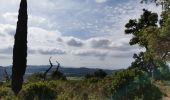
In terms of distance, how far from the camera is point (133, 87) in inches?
795

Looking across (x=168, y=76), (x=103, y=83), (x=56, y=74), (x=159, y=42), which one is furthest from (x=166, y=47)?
(x=56, y=74)

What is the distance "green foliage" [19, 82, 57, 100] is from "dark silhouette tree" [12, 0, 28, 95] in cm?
1420

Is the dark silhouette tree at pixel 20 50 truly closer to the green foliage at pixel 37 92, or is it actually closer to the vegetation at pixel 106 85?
the vegetation at pixel 106 85

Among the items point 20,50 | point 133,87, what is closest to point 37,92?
point 133,87

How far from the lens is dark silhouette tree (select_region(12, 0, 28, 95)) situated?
35.2 m

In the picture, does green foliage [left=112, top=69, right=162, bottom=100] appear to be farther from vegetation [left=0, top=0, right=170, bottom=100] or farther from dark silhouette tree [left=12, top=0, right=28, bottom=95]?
dark silhouette tree [left=12, top=0, right=28, bottom=95]

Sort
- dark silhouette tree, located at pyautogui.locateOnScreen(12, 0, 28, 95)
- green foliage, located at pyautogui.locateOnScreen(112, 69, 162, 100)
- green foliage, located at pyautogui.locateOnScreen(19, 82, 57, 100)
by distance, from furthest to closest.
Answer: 1. dark silhouette tree, located at pyautogui.locateOnScreen(12, 0, 28, 95)
2. green foliage, located at pyautogui.locateOnScreen(19, 82, 57, 100)
3. green foliage, located at pyautogui.locateOnScreen(112, 69, 162, 100)

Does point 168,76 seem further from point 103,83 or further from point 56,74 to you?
point 103,83

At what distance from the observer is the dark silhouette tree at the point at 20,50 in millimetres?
35219

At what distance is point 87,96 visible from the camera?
2203cm

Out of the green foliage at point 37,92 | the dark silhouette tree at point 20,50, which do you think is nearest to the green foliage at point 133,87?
the green foliage at point 37,92

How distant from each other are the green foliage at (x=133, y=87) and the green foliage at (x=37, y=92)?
328cm

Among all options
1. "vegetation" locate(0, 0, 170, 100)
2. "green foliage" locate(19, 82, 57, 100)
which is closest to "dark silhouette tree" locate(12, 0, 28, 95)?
"vegetation" locate(0, 0, 170, 100)

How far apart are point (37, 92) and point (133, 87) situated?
4877 mm
